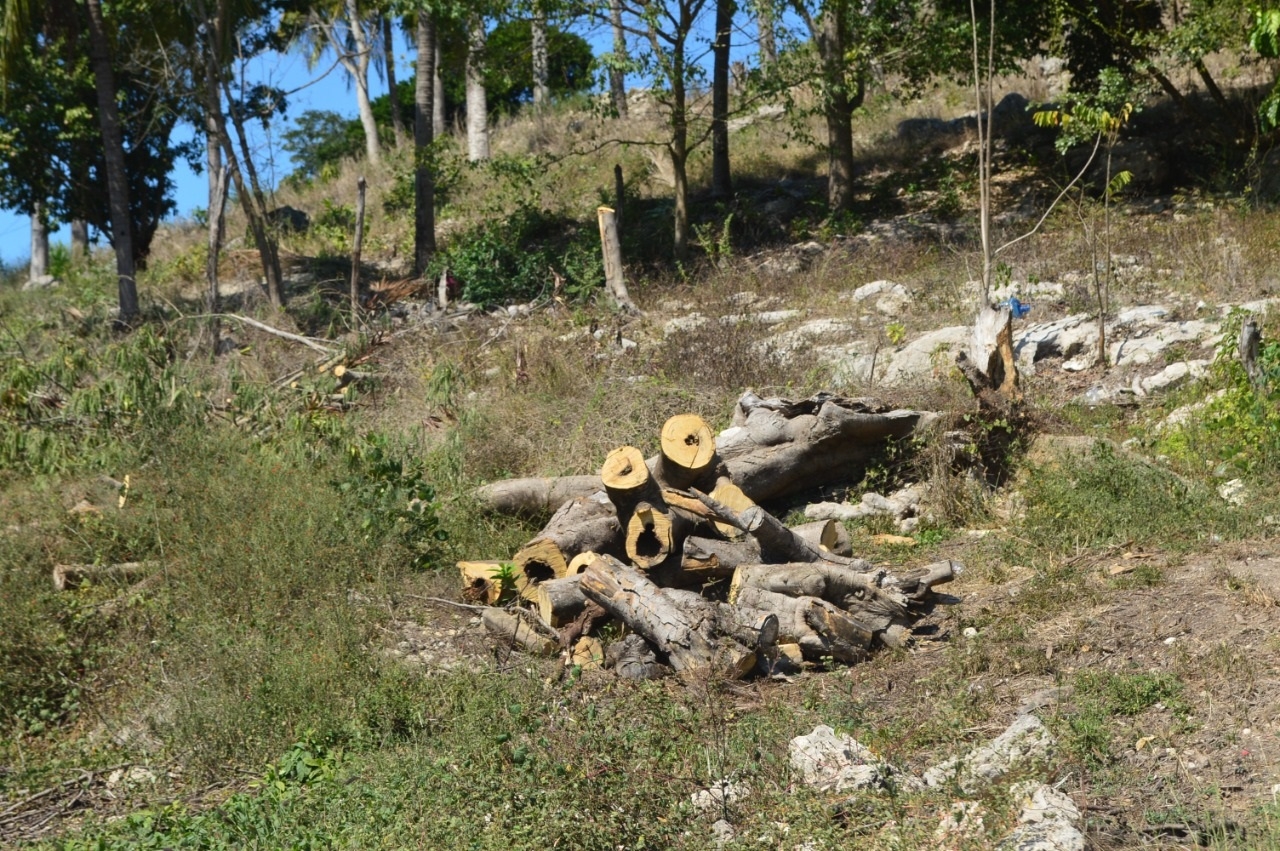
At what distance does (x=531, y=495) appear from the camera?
7289 millimetres

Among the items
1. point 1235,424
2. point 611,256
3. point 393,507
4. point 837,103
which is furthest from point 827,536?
point 837,103

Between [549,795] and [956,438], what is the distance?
13.0 ft

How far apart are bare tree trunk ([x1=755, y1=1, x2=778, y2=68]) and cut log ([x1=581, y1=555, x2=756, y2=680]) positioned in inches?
370

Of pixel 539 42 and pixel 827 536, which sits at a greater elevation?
pixel 539 42

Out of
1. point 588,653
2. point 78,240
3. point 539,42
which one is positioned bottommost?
point 588,653

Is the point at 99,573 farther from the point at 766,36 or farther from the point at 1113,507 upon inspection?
the point at 766,36

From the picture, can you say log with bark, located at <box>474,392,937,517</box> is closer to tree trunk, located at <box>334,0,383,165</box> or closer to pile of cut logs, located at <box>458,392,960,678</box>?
pile of cut logs, located at <box>458,392,960,678</box>

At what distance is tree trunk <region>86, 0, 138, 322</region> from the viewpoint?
46.8 ft

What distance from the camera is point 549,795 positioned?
4160 millimetres

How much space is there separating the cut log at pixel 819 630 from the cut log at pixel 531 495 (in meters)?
2.06

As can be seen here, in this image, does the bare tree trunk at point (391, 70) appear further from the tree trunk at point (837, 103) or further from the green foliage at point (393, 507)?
the green foliage at point (393, 507)

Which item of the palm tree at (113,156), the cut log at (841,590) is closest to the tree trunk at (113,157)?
the palm tree at (113,156)

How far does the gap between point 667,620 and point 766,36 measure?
10524 millimetres

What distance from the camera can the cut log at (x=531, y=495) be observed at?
727cm
